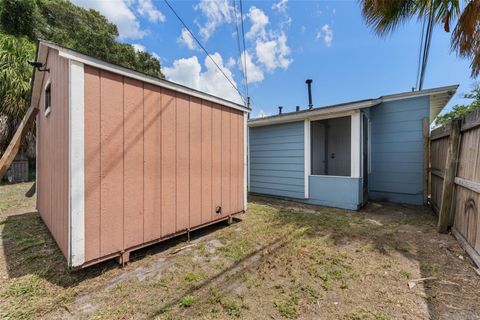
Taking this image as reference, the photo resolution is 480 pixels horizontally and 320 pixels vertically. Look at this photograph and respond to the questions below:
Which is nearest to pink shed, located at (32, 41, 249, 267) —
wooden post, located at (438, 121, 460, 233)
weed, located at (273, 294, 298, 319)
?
weed, located at (273, 294, 298, 319)

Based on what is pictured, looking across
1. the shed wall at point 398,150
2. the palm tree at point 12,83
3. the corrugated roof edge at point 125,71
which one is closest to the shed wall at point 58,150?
the corrugated roof edge at point 125,71

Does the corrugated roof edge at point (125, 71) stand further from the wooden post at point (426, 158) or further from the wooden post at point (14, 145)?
the wooden post at point (426, 158)

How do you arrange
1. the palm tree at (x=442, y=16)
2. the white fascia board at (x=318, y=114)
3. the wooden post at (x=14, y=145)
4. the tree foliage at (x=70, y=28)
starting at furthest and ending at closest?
the tree foliage at (x=70, y=28), the white fascia board at (x=318, y=114), the wooden post at (x=14, y=145), the palm tree at (x=442, y=16)

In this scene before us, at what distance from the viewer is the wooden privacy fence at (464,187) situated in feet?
8.07

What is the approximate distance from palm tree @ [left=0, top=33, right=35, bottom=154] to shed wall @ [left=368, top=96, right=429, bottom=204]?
11.4m

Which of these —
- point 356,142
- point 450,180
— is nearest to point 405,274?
point 450,180

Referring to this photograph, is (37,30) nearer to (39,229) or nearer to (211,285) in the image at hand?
(39,229)

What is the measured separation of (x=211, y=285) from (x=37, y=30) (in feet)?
55.2

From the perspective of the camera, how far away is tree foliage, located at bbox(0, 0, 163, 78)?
10508 millimetres

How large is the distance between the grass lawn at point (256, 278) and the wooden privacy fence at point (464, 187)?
9.2 inches

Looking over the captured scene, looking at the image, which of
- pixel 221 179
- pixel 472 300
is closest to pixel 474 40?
pixel 472 300

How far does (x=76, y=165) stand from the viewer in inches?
79.1

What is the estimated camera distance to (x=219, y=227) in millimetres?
3783

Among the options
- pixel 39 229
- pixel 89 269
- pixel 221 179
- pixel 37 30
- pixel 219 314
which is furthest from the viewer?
pixel 37 30
